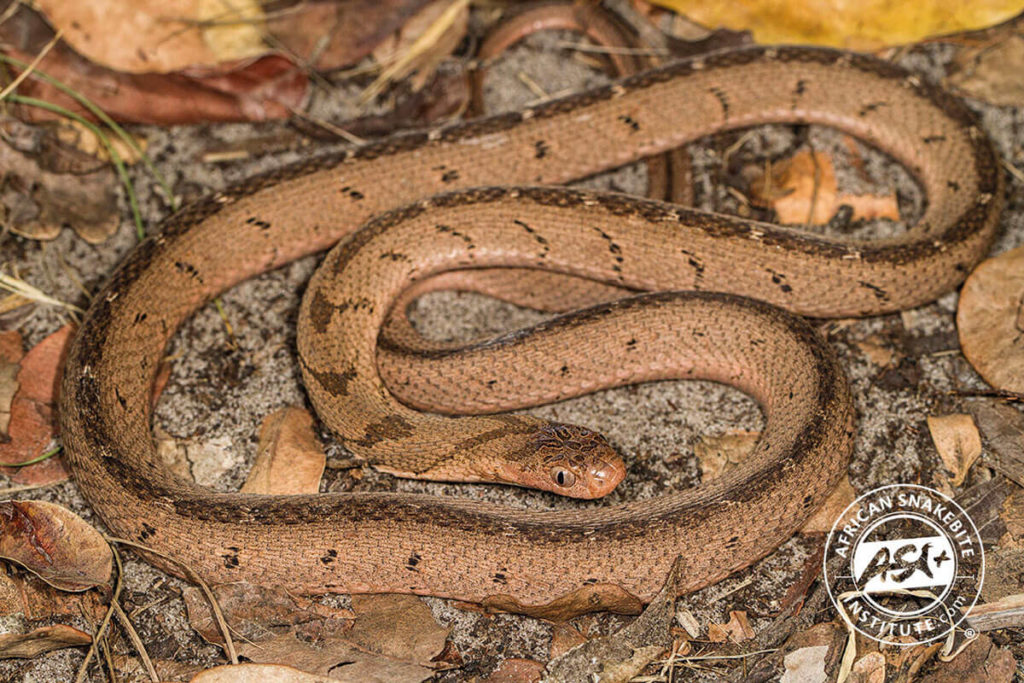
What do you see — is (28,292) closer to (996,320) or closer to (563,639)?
(563,639)

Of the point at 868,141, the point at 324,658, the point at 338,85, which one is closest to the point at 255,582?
the point at 324,658

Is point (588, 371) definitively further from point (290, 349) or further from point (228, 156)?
point (228, 156)

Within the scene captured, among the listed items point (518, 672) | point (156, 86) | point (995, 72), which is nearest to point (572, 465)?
point (518, 672)

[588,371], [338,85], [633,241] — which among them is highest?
[338,85]

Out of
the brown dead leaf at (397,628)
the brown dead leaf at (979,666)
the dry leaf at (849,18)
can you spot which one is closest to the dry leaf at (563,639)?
the brown dead leaf at (397,628)

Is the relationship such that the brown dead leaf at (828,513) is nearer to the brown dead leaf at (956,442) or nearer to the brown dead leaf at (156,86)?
the brown dead leaf at (956,442)

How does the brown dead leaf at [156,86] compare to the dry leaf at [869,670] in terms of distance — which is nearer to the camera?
the dry leaf at [869,670]
